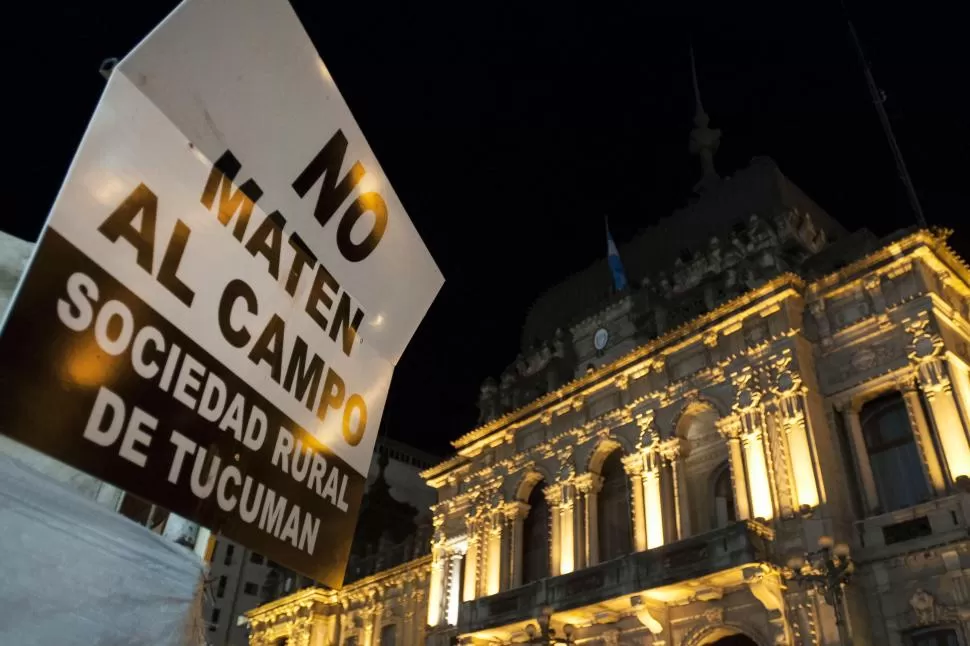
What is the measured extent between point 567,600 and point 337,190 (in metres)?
19.3

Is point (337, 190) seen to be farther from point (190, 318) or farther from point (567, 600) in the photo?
point (567, 600)

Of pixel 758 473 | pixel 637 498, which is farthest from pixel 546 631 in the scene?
pixel 758 473

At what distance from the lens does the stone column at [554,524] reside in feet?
77.9

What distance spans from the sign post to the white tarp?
0.56 meters

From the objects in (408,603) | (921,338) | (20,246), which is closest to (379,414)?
(20,246)

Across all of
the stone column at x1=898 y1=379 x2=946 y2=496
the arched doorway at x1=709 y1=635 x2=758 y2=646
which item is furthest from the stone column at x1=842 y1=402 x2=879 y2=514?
the arched doorway at x1=709 y1=635 x2=758 y2=646

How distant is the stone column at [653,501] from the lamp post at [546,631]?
11.4 ft

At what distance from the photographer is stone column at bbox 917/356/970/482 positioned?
55.7 ft

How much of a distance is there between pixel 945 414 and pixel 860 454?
2.29 m

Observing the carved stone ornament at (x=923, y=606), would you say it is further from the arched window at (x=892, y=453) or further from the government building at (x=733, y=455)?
the arched window at (x=892, y=453)

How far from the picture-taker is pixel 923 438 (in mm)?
17781

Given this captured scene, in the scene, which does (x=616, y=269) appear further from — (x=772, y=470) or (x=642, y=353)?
(x=772, y=470)

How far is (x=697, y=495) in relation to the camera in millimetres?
21688

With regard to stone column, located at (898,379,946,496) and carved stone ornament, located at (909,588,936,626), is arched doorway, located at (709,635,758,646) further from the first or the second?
stone column, located at (898,379,946,496)
